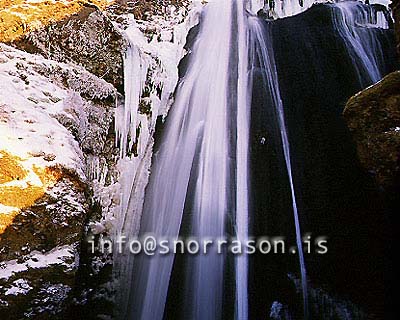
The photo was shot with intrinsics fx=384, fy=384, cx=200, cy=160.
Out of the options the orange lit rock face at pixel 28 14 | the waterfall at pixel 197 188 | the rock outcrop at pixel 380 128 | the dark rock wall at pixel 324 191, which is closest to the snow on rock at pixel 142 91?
the waterfall at pixel 197 188

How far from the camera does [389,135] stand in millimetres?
4504

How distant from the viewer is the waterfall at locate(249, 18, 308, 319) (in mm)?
5150

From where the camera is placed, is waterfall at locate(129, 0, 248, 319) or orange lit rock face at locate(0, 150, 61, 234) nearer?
orange lit rock face at locate(0, 150, 61, 234)

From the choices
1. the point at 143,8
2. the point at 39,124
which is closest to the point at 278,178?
the point at 39,124

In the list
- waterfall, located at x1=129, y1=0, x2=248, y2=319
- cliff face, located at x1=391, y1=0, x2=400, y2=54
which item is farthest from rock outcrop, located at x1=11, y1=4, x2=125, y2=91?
cliff face, located at x1=391, y1=0, x2=400, y2=54

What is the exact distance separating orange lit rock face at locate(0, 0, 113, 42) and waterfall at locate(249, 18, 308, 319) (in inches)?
136

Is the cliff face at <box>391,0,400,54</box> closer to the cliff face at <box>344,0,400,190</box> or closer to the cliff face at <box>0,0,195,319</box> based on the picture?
the cliff face at <box>344,0,400,190</box>

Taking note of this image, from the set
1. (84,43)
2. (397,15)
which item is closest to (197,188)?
(84,43)

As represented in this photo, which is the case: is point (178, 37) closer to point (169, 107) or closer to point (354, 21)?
point (169, 107)

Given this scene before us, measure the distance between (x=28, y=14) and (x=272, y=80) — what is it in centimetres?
454

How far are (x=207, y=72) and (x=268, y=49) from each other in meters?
1.35

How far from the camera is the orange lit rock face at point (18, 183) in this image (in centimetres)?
355

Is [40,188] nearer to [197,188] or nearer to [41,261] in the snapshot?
[41,261]

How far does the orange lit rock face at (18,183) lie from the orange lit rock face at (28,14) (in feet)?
11.4
